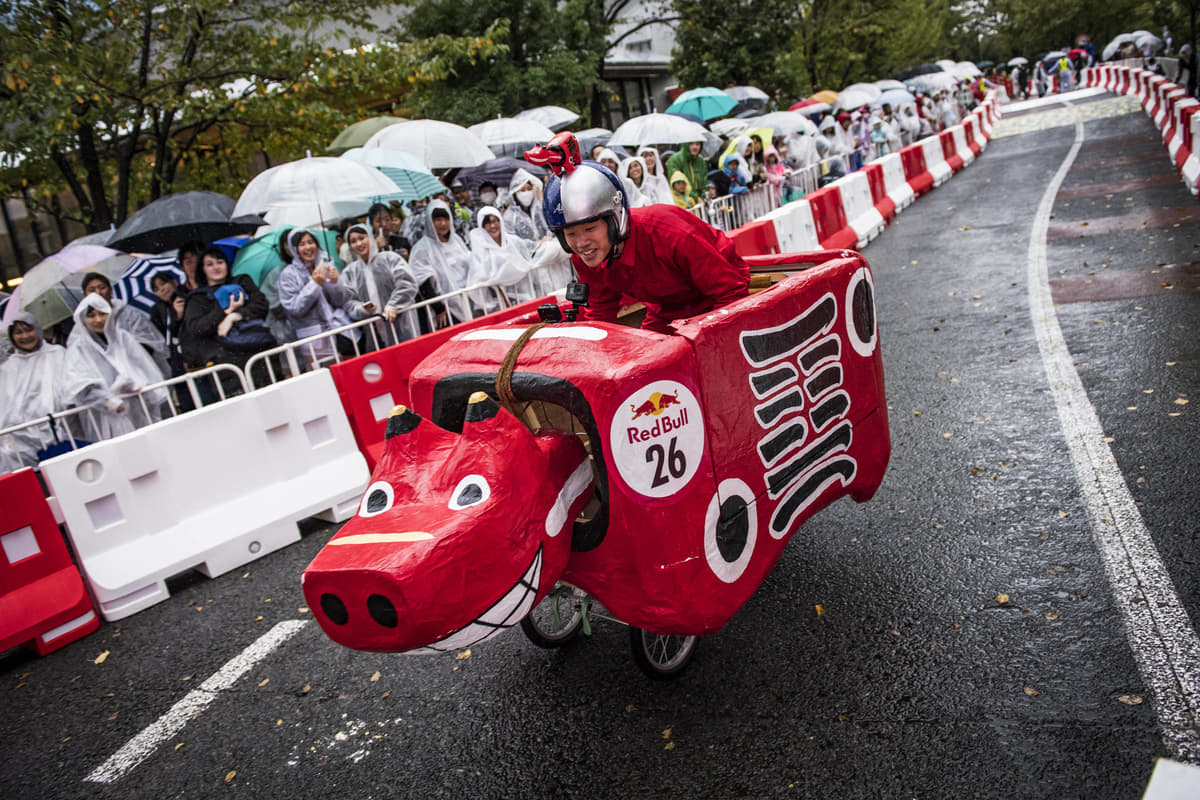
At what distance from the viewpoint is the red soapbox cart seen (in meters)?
2.59

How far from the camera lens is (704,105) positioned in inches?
799

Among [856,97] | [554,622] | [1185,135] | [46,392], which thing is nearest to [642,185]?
[46,392]

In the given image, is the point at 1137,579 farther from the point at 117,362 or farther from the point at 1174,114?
the point at 1174,114

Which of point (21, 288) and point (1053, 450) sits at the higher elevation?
point (21, 288)

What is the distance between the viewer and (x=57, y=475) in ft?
18.0

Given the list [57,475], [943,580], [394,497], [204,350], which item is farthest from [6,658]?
[943,580]

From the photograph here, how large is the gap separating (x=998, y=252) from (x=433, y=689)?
31.8 ft

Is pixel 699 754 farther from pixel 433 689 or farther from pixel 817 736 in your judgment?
pixel 433 689

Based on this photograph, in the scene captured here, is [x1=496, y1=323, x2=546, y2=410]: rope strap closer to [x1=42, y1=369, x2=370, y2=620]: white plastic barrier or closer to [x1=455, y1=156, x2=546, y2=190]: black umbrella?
[x1=42, y1=369, x2=370, y2=620]: white plastic barrier

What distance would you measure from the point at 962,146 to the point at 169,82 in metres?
18.5

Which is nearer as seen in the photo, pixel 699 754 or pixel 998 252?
pixel 699 754

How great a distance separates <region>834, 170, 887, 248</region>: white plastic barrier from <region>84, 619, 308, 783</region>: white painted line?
10.8 meters

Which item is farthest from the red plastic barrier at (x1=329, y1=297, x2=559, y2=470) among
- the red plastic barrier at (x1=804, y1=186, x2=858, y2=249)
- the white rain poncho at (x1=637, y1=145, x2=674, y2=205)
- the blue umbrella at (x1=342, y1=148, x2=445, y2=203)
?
the red plastic barrier at (x1=804, y1=186, x2=858, y2=249)

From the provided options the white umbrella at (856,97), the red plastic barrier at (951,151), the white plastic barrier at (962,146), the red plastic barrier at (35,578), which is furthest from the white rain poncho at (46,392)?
the white umbrella at (856,97)
